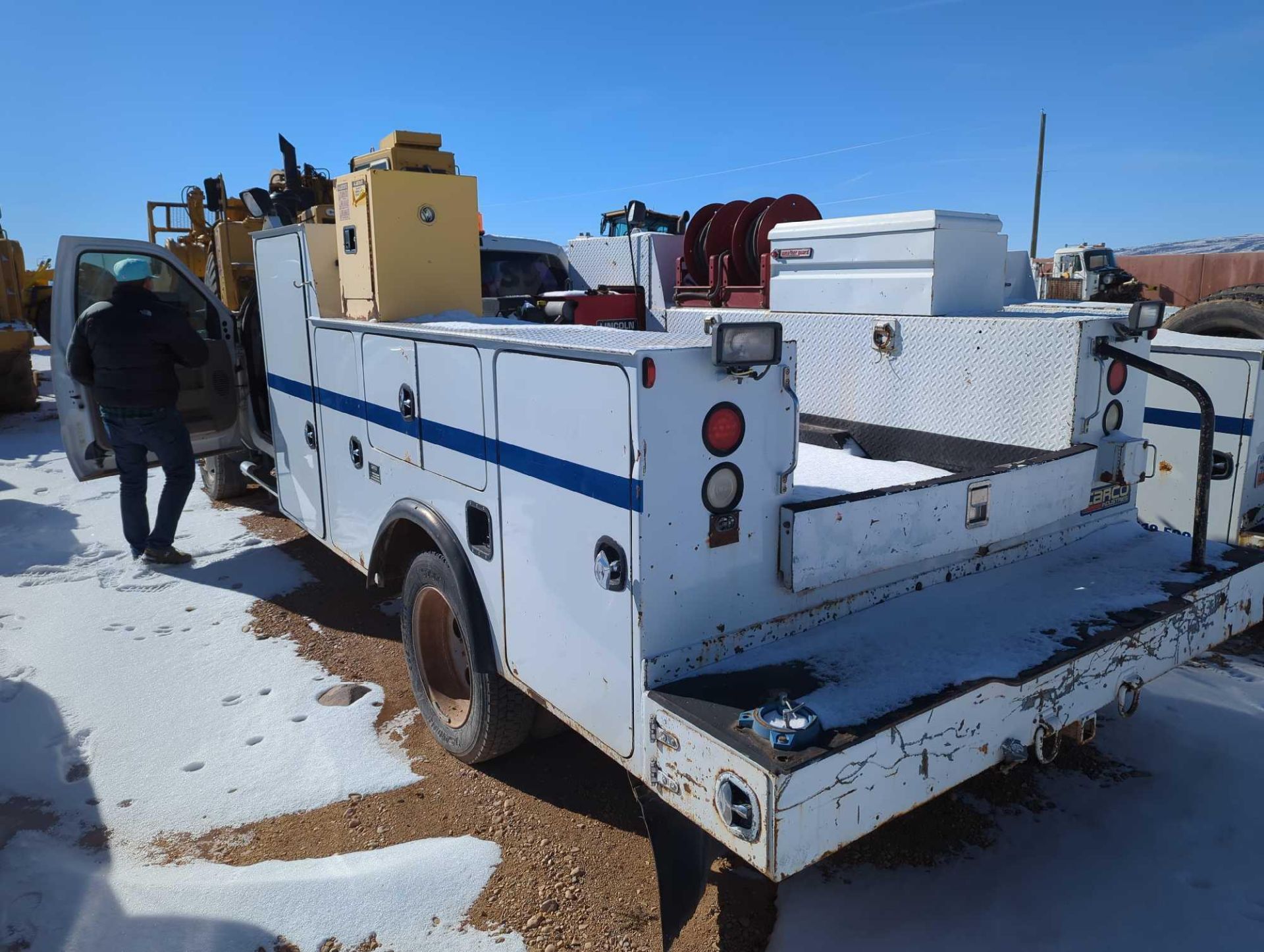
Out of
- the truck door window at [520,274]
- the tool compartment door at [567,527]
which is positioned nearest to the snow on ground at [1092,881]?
the tool compartment door at [567,527]

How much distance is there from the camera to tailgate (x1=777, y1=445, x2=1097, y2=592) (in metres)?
2.51

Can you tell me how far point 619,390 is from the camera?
7.39 ft

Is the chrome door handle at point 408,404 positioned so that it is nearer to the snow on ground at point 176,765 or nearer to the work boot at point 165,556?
the snow on ground at point 176,765

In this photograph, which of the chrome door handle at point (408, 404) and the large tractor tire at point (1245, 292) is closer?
the chrome door handle at point (408, 404)

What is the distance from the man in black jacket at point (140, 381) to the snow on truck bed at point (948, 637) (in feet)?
15.0

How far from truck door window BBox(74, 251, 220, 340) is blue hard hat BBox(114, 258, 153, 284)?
0.19 m

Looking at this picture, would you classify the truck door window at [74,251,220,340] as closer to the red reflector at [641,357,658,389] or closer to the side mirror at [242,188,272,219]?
the side mirror at [242,188,272,219]

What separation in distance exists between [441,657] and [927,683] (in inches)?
85.2

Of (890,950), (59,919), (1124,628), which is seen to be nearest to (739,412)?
(1124,628)

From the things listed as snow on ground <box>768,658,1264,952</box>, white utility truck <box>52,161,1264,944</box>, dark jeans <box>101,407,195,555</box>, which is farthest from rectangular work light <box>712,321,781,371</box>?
dark jeans <box>101,407,195,555</box>

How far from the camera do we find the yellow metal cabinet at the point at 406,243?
4152mm

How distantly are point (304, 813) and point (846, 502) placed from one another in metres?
2.26

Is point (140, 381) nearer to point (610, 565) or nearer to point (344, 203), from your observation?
point (344, 203)

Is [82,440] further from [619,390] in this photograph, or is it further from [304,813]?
[619,390]
